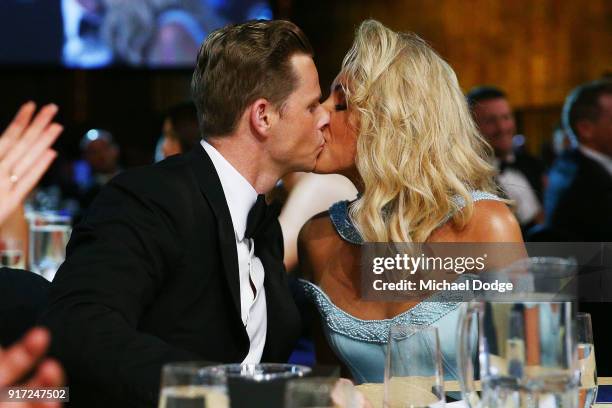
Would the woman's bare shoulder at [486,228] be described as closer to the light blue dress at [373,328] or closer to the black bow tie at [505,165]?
the light blue dress at [373,328]

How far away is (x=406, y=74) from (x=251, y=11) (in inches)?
338

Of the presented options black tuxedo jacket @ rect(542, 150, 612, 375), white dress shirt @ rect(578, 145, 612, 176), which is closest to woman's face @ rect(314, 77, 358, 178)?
black tuxedo jacket @ rect(542, 150, 612, 375)

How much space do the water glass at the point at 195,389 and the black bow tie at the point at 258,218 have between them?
1.07 m

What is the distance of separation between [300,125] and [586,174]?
272 centimetres

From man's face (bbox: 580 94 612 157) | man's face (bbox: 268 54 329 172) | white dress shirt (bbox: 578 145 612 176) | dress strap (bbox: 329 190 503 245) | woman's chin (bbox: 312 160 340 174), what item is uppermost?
man's face (bbox: 580 94 612 157)

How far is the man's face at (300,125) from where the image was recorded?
211 cm

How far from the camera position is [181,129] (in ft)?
15.3

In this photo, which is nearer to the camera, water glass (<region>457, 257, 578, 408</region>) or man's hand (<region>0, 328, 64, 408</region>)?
man's hand (<region>0, 328, 64, 408</region>)

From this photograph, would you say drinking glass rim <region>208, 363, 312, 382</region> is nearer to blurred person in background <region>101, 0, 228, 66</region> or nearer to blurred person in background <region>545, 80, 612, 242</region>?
blurred person in background <region>545, 80, 612, 242</region>

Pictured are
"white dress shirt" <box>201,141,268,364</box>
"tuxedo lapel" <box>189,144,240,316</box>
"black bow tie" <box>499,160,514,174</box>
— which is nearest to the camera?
"tuxedo lapel" <box>189,144,240,316</box>

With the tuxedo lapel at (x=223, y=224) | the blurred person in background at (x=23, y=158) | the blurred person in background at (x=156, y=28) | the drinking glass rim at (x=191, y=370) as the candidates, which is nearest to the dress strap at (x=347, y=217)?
the tuxedo lapel at (x=223, y=224)

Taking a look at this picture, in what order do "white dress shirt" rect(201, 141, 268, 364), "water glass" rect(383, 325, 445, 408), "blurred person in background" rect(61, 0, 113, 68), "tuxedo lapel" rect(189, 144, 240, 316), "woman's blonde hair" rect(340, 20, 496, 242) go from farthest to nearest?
"blurred person in background" rect(61, 0, 113, 68) → "woman's blonde hair" rect(340, 20, 496, 242) → "white dress shirt" rect(201, 141, 268, 364) → "tuxedo lapel" rect(189, 144, 240, 316) → "water glass" rect(383, 325, 445, 408)

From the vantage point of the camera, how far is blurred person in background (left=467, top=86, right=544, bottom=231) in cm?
562

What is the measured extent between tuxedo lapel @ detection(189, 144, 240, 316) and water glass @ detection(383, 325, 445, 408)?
65cm
